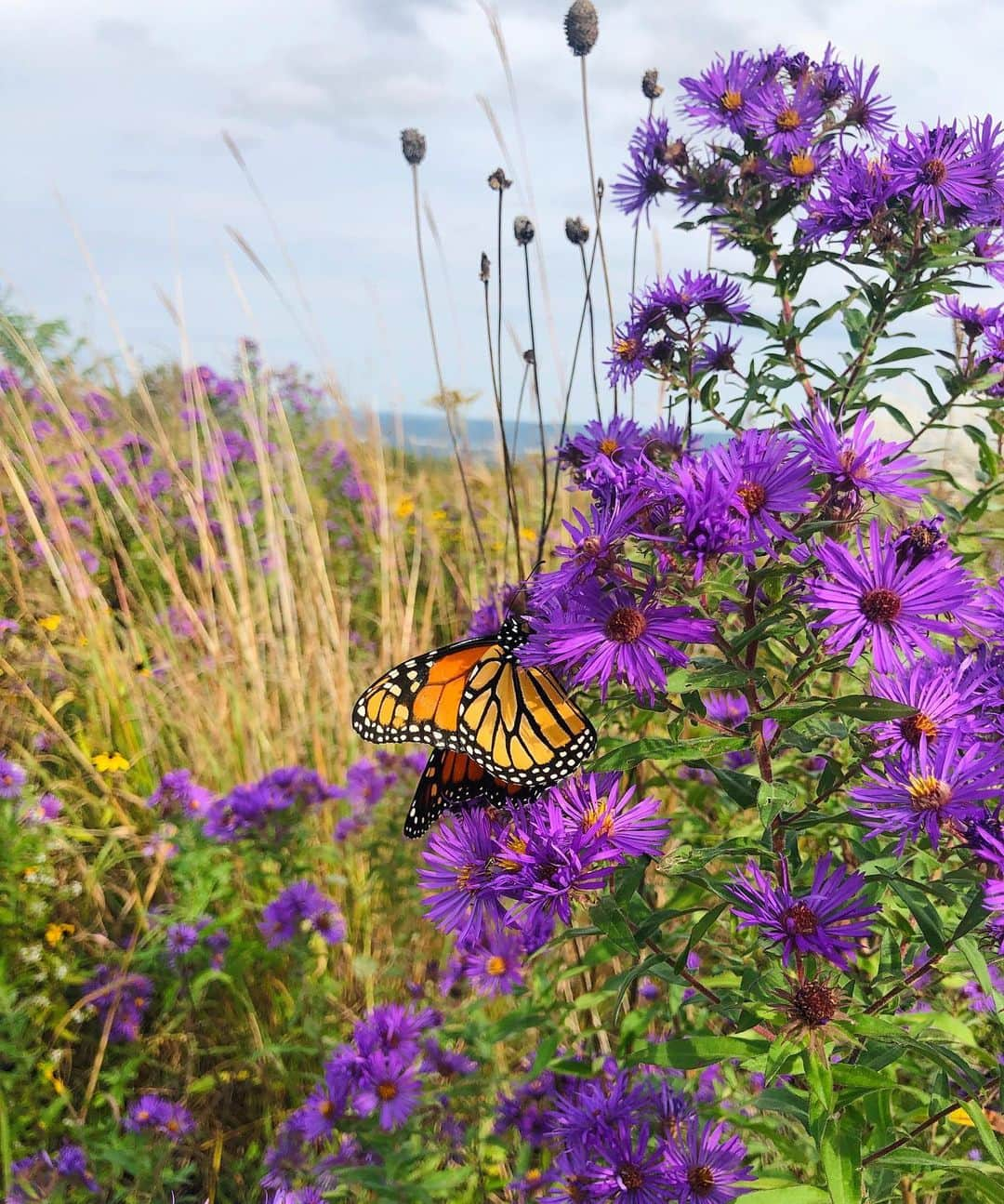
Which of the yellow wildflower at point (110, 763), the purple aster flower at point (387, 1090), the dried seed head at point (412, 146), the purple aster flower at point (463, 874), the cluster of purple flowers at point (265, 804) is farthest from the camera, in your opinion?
the yellow wildflower at point (110, 763)

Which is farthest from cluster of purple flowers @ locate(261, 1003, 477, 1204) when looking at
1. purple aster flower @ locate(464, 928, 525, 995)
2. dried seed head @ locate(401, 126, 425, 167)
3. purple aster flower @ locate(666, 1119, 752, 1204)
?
dried seed head @ locate(401, 126, 425, 167)

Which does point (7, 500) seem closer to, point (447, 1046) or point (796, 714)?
point (447, 1046)

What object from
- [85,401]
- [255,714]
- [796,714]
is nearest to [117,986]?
[255,714]

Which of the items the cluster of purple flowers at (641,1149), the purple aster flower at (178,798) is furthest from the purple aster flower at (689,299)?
the purple aster flower at (178,798)

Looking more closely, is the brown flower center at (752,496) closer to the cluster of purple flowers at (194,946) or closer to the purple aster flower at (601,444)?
the purple aster flower at (601,444)

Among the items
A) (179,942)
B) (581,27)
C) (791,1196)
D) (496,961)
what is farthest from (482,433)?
(791,1196)
